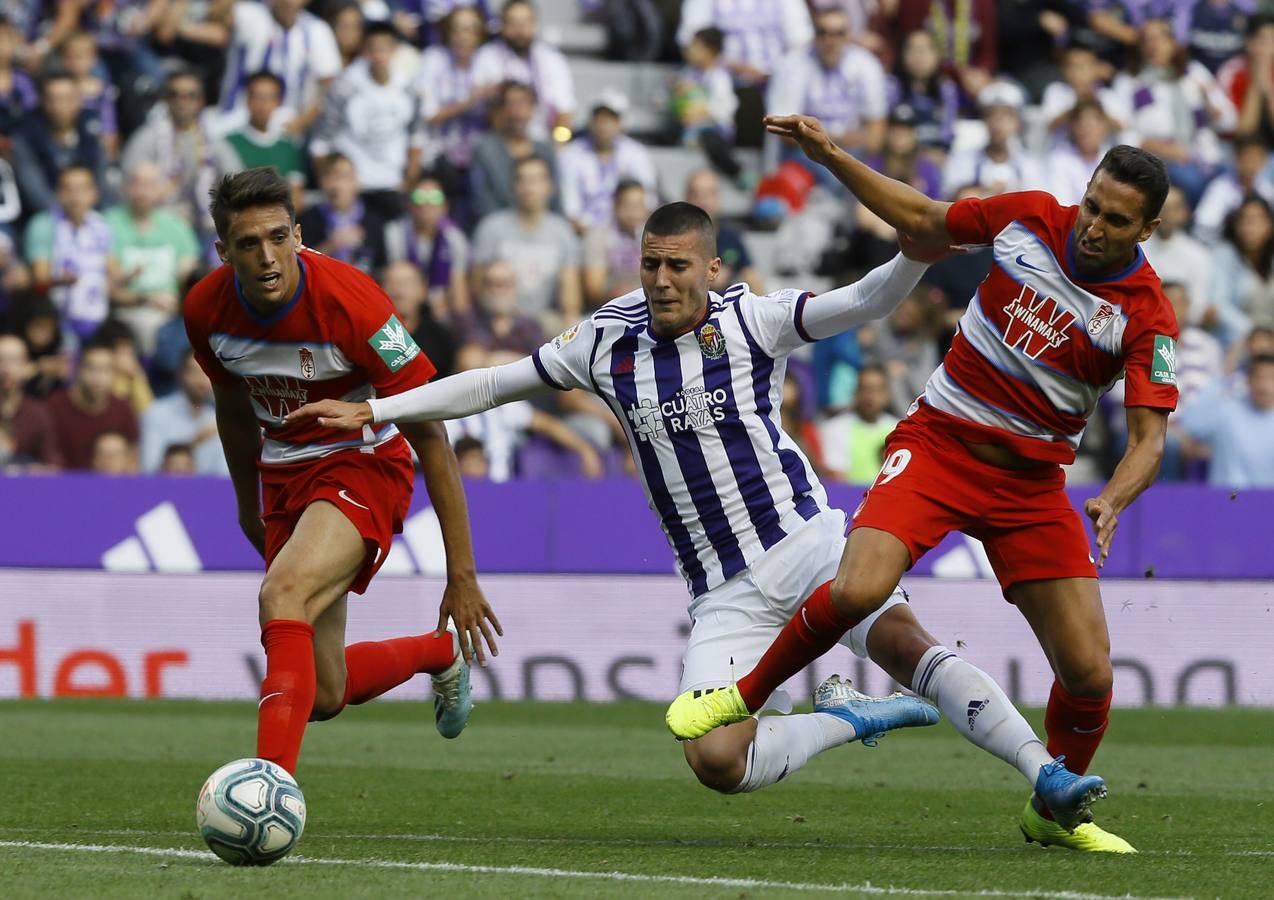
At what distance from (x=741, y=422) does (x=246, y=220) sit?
5.98 ft

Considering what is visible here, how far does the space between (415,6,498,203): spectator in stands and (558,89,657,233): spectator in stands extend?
769mm

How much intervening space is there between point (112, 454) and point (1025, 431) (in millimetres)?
8396

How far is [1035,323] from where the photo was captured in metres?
6.73

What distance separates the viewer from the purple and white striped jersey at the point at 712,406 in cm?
709

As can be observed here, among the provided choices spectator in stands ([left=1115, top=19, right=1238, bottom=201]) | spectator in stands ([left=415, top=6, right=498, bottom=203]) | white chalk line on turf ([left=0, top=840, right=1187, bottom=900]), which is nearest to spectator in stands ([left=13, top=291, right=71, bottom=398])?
spectator in stands ([left=415, top=6, right=498, bottom=203])

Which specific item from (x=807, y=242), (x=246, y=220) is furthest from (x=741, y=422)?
(x=807, y=242)

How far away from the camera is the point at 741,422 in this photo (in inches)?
280

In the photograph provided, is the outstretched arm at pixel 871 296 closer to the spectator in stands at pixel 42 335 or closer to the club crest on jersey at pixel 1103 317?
the club crest on jersey at pixel 1103 317

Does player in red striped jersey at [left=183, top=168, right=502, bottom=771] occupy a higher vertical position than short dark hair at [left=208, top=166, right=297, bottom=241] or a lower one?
lower

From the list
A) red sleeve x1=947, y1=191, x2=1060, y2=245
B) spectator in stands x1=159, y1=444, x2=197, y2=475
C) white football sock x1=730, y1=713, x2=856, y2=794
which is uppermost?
red sleeve x1=947, y1=191, x2=1060, y2=245

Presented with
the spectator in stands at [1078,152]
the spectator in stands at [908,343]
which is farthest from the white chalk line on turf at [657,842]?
the spectator in stands at [1078,152]

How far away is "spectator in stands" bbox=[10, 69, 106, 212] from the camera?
1524cm

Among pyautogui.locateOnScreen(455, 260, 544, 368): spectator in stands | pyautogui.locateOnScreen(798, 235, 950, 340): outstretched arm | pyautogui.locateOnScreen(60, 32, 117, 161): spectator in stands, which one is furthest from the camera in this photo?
pyautogui.locateOnScreen(60, 32, 117, 161): spectator in stands

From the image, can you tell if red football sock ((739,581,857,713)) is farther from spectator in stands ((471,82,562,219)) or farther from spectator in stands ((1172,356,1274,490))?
spectator in stands ((471,82,562,219))
